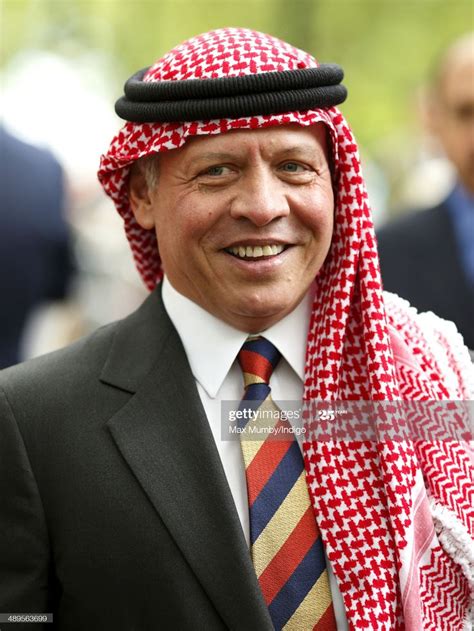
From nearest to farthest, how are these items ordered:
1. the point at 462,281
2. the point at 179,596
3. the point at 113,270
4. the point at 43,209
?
the point at 179,596
the point at 462,281
the point at 43,209
the point at 113,270

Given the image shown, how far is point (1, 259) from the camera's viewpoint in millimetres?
6586

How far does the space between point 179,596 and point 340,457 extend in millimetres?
611

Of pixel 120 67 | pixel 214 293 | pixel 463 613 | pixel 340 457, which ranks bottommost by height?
pixel 463 613

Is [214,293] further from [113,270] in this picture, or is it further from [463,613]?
[113,270]

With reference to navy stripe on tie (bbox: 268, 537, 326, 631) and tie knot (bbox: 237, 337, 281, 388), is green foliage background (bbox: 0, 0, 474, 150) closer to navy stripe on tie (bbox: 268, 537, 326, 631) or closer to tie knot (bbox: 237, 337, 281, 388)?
tie knot (bbox: 237, 337, 281, 388)

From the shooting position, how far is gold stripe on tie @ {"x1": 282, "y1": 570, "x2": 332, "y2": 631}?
11.2ft

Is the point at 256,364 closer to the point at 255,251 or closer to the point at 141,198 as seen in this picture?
the point at 255,251

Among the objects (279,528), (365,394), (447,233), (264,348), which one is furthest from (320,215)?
(447,233)

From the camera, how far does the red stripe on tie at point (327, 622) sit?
3.41m

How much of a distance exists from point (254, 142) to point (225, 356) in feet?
2.11

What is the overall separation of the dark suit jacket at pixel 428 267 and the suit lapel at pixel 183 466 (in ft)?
8.97

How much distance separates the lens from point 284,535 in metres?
3.44

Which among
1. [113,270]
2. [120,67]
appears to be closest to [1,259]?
[113,270]

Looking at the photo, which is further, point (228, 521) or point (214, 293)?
point (214, 293)
